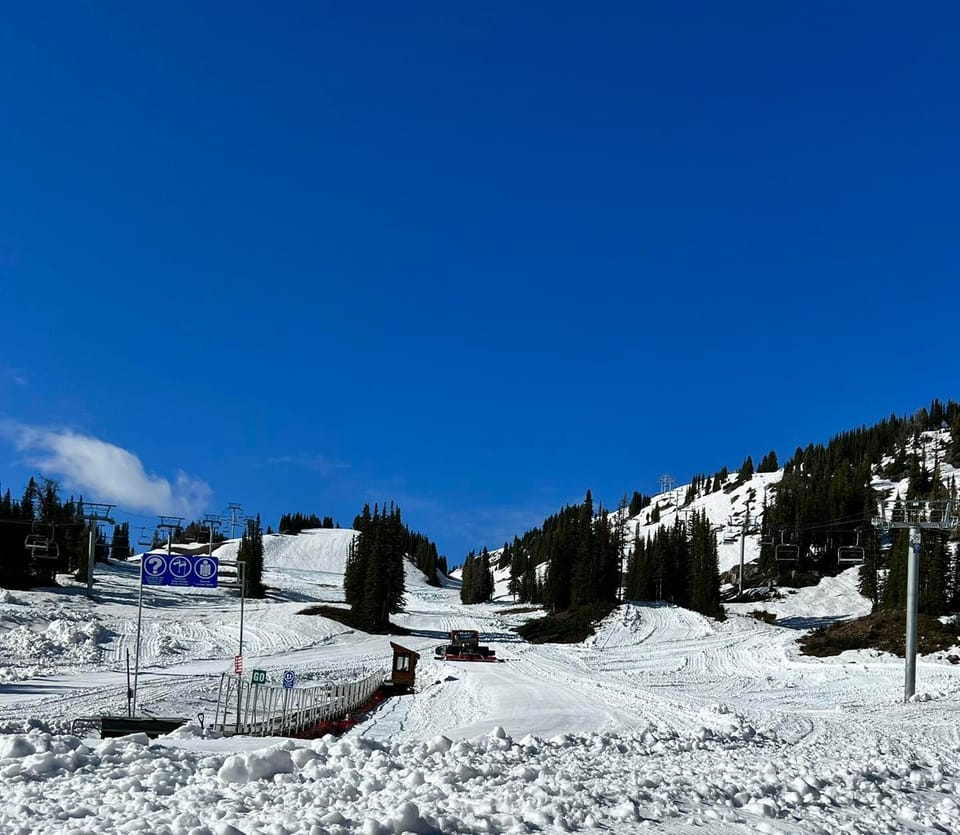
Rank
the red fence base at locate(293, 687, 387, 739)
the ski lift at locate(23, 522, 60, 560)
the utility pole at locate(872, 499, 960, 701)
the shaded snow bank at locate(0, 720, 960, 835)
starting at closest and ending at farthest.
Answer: the shaded snow bank at locate(0, 720, 960, 835) → the red fence base at locate(293, 687, 387, 739) → the utility pole at locate(872, 499, 960, 701) → the ski lift at locate(23, 522, 60, 560)

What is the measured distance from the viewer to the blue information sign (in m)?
29.5

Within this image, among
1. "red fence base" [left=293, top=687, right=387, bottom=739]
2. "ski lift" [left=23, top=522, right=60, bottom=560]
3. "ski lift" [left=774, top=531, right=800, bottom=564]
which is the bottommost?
"red fence base" [left=293, top=687, right=387, bottom=739]

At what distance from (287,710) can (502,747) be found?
44.2 feet

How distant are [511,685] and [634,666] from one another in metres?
19.1

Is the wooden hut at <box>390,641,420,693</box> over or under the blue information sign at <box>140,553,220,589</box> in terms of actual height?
under

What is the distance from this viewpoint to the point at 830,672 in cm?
4516

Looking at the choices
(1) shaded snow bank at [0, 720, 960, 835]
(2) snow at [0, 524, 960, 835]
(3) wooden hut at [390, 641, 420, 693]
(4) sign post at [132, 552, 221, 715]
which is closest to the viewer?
(1) shaded snow bank at [0, 720, 960, 835]

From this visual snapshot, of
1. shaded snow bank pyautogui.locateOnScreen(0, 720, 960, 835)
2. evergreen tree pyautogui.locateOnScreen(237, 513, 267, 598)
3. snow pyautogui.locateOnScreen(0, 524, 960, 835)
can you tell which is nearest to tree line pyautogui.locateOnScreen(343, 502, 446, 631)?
snow pyautogui.locateOnScreen(0, 524, 960, 835)

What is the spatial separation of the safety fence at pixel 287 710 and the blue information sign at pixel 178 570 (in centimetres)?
442

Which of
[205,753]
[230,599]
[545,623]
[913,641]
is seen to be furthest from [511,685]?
[230,599]

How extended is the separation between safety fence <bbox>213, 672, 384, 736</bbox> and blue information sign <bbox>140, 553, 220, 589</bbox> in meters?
4.42

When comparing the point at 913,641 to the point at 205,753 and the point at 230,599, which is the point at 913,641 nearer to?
the point at 205,753

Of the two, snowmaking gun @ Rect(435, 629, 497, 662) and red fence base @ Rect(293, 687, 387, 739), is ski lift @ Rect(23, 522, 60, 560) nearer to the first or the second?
snowmaking gun @ Rect(435, 629, 497, 662)

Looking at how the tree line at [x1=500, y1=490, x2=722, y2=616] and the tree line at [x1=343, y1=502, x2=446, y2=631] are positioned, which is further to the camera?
the tree line at [x1=500, y1=490, x2=722, y2=616]
